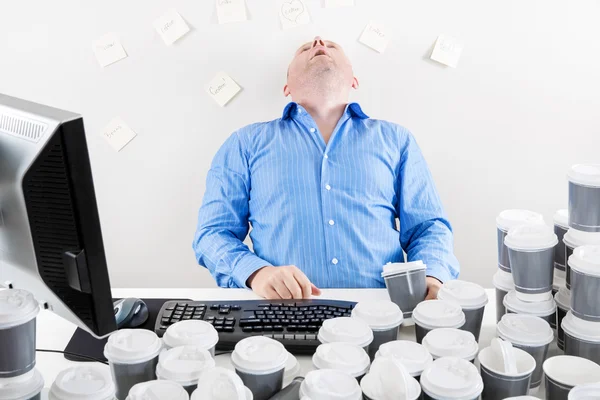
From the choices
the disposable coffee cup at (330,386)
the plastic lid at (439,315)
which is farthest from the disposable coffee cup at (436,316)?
the disposable coffee cup at (330,386)

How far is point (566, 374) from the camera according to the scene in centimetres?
85

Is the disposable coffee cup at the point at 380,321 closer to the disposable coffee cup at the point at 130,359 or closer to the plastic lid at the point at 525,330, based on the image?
the plastic lid at the point at 525,330

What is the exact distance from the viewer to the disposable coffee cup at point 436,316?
3.13 feet

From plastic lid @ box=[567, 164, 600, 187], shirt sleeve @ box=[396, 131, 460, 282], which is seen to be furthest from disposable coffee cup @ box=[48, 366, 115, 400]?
shirt sleeve @ box=[396, 131, 460, 282]

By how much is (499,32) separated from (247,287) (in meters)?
1.11

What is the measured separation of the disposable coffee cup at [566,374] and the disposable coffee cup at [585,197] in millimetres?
210

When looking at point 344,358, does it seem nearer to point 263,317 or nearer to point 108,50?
point 263,317

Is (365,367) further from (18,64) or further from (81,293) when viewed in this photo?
(18,64)

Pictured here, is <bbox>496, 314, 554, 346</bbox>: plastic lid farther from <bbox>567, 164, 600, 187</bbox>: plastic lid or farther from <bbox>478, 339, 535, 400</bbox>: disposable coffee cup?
<bbox>567, 164, 600, 187</bbox>: plastic lid

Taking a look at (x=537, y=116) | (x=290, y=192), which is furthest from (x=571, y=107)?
(x=290, y=192)

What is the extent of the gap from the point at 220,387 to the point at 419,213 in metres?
1.08

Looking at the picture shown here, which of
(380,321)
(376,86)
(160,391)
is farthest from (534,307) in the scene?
(376,86)

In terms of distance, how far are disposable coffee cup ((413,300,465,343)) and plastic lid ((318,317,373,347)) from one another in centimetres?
9

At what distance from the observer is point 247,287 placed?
4.69 feet
